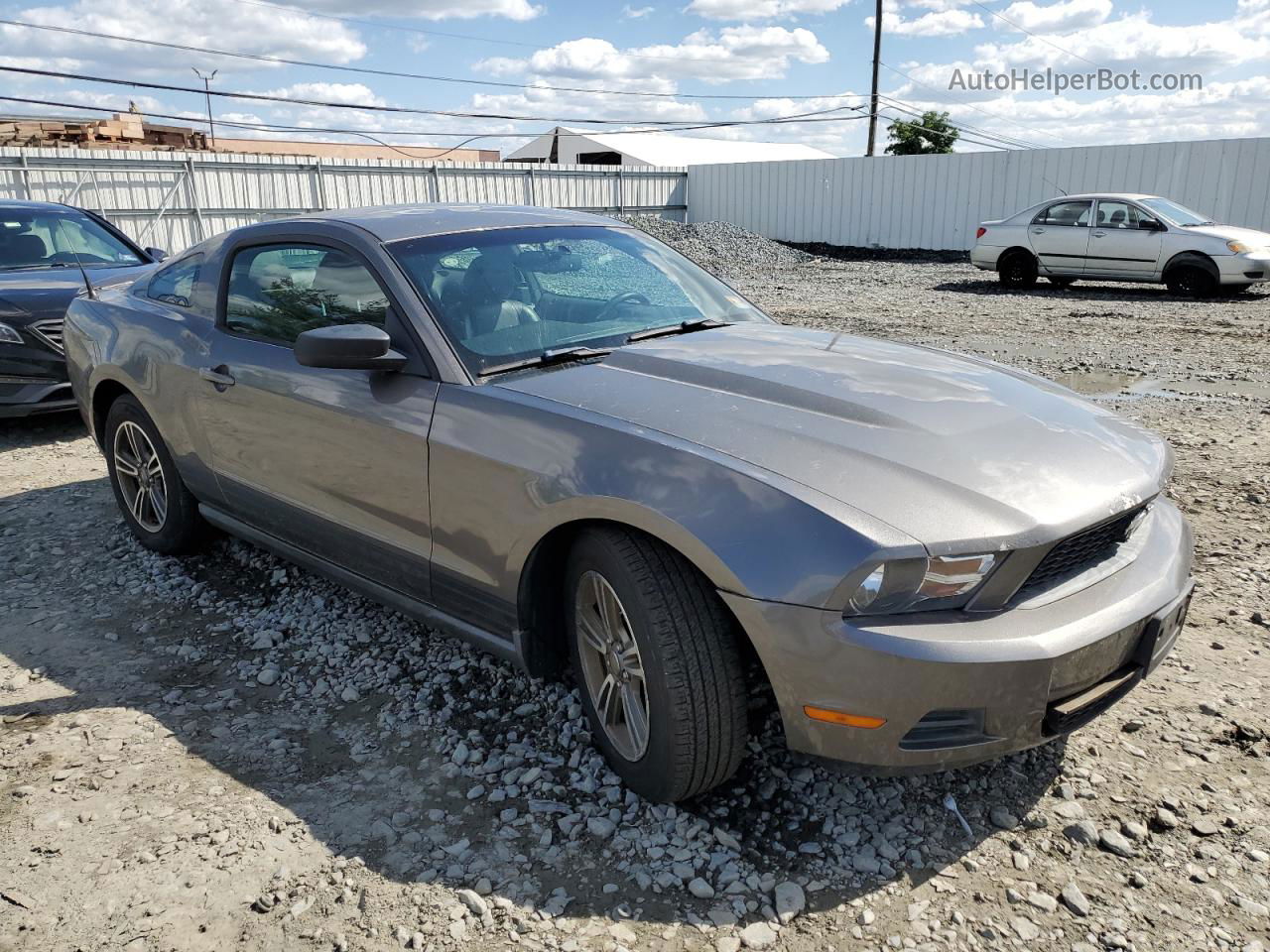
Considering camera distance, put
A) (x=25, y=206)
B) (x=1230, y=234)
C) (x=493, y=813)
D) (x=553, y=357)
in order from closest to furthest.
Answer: (x=493, y=813) → (x=553, y=357) → (x=25, y=206) → (x=1230, y=234)

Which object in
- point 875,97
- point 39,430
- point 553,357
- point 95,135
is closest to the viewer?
point 553,357

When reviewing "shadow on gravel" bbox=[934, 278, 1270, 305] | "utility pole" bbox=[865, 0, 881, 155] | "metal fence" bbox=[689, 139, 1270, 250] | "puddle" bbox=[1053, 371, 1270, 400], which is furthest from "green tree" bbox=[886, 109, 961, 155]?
"puddle" bbox=[1053, 371, 1270, 400]

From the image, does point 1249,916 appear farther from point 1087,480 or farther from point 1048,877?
point 1087,480

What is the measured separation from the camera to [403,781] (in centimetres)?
293

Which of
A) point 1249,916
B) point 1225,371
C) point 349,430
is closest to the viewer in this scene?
point 1249,916

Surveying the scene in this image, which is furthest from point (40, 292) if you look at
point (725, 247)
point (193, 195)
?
point (725, 247)

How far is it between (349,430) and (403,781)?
117cm

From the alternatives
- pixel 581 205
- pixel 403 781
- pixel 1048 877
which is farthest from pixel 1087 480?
pixel 581 205

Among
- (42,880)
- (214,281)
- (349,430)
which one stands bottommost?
(42,880)

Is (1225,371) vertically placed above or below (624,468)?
below

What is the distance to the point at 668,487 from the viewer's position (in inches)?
96.6

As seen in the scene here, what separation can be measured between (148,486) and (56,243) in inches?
175

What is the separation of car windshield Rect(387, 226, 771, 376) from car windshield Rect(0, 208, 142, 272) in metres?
5.76

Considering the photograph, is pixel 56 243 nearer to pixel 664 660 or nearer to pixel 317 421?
pixel 317 421
